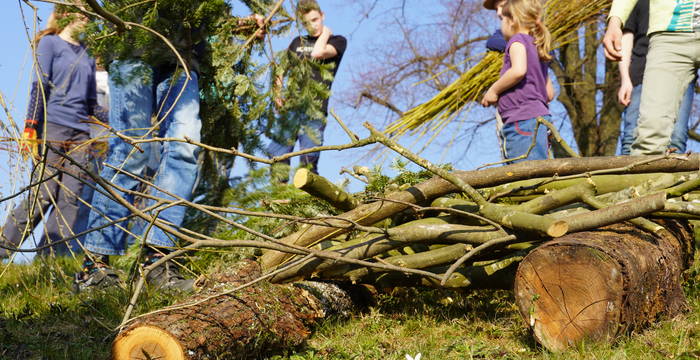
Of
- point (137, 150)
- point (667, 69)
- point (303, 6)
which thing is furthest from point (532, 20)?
point (137, 150)

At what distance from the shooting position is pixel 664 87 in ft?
12.1

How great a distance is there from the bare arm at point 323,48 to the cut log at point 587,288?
3.19m

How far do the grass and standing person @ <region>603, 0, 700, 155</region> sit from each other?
2.49 feet

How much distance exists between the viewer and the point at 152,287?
3.39 metres

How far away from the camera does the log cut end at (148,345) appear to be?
2113mm

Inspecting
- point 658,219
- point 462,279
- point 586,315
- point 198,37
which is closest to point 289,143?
point 198,37

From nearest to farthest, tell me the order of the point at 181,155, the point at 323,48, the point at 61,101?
the point at 181,155 < the point at 61,101 < the point at 323,48

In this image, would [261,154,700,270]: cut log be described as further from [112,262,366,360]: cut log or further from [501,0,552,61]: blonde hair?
[501,0,552,61]: blonde hair

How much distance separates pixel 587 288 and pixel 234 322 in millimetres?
1225

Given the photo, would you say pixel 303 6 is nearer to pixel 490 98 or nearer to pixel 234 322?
pixel 490 98

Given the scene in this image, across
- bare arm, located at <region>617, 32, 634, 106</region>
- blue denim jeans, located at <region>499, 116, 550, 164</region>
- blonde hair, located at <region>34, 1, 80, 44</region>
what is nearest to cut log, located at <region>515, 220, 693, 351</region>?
blue denim jeans, located at <region>499, 116, 550, 164</region>

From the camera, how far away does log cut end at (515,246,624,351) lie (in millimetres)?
2246

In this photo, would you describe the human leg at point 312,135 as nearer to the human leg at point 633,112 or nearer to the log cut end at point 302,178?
the log cut end at point 302,178

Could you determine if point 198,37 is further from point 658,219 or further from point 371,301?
point 658,219
